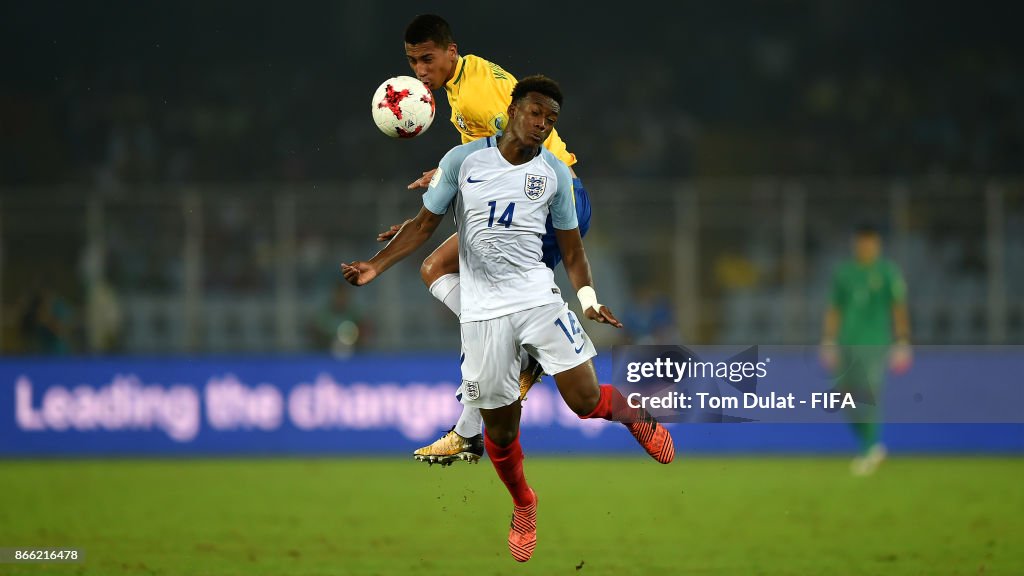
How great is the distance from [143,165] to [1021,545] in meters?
16.3

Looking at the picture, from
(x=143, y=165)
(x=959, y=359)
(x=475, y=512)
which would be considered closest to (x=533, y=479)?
(x=475, y=512)

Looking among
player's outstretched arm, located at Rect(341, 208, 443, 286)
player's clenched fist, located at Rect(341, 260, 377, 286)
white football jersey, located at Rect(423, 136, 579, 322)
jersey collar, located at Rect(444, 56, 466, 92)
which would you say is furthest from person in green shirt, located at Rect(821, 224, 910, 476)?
player's clenched fist, located at Rect(341, 260, 377, 286)

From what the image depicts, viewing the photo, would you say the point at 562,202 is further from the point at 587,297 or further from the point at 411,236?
the point at 411,236

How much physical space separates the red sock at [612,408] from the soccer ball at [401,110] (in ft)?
6.00

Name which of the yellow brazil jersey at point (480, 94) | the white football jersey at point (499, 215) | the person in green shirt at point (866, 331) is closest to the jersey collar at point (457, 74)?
the yellow brazil jersey at point (480, 94)

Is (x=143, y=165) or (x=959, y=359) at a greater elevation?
(x=143, y=165)

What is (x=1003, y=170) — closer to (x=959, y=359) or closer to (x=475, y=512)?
(x=959, y=359)

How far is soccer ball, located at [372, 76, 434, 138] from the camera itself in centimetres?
718

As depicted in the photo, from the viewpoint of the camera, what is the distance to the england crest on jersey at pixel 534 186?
7.12 m

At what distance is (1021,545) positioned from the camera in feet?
31.1

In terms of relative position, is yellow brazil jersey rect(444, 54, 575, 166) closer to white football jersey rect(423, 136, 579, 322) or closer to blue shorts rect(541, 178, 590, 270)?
white football jersey rect(423, 136, 579, 322)

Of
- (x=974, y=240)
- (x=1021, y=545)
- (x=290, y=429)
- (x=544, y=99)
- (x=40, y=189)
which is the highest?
(x=40, y=189)

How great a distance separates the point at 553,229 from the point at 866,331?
310 inches

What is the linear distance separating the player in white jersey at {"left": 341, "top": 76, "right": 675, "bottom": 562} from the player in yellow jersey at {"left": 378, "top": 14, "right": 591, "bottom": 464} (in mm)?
194
